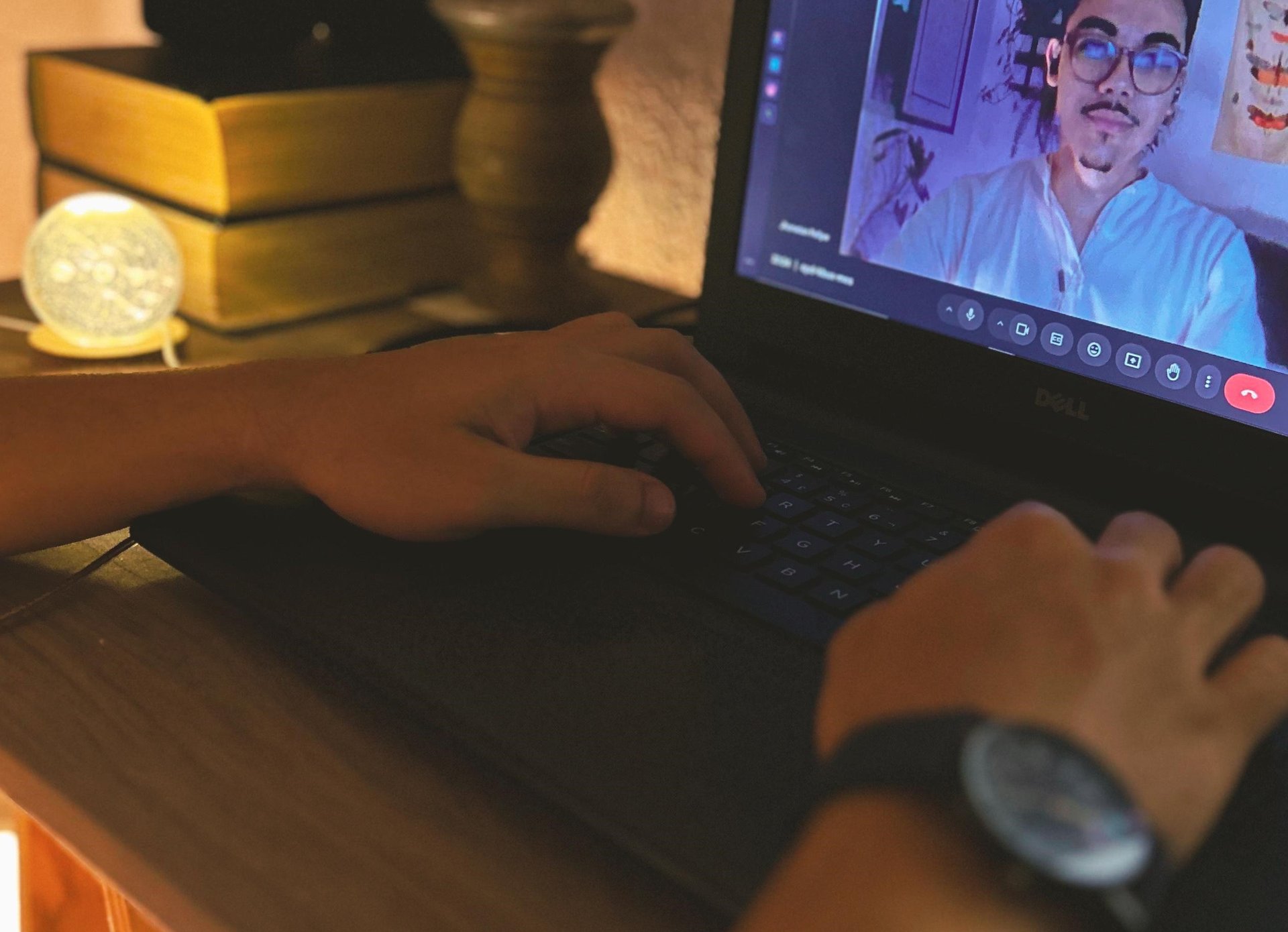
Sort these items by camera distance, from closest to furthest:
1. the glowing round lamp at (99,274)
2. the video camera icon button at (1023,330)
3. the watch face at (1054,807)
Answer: the watch face at (1054,807) < the video camera icon button at (1023,330) < the glowing round lamp at (99,274)

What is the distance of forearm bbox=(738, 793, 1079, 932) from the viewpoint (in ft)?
1.00

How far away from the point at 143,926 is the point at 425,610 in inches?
8.1

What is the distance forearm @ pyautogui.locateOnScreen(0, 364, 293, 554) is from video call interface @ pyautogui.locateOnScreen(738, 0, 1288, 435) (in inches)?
12.5

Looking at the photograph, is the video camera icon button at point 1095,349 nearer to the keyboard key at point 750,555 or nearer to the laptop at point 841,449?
the laptop at point 841,449

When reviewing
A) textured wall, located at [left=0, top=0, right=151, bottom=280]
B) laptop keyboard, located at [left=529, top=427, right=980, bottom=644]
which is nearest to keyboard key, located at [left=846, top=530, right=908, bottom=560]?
laptop keyboard, located at [left=529, top=427, right=980, bottom=644]

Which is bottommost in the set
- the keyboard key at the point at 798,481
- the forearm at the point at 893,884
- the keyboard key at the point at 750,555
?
the keyboard key at the point at 750,555

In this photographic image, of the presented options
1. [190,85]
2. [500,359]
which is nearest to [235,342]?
[190,85]

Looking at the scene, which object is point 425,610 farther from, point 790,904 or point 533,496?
point 790,904

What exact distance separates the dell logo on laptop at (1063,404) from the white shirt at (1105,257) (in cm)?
4

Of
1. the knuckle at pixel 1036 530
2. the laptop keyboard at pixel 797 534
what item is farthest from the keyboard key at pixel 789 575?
the knuckle at pixel 1036 530

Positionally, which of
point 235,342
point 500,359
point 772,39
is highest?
point 772,39

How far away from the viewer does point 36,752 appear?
0.42m

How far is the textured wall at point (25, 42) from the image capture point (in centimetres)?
157

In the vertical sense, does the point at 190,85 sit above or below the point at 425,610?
above
